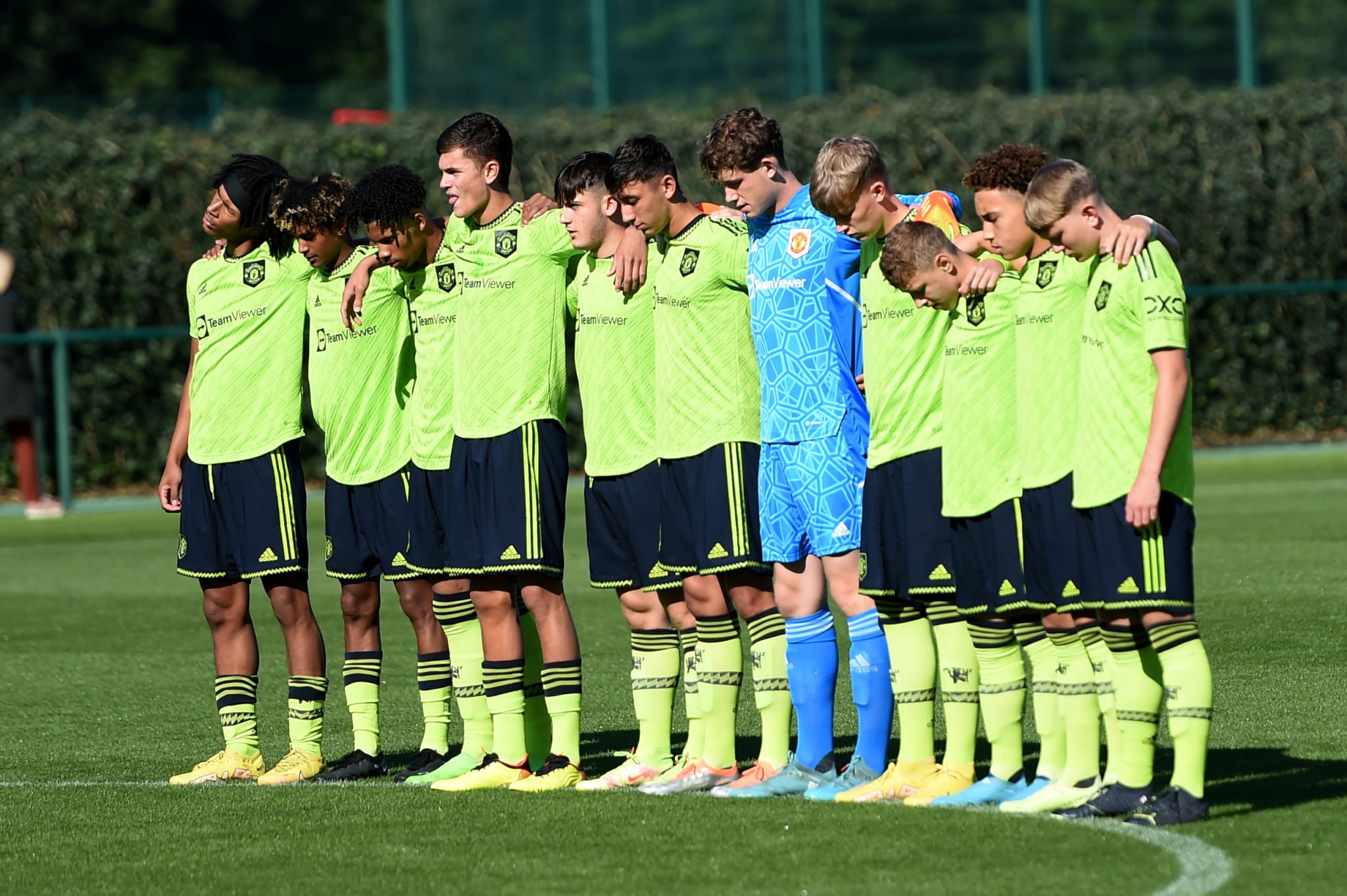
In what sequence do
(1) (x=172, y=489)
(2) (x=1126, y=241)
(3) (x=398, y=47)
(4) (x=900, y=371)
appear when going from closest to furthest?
(2) (x=1126, y=241), (4) (x=900, y=371), (1) (x=172, y=489), (3) (x=398, y=47)

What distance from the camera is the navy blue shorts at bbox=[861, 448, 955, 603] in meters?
6.89

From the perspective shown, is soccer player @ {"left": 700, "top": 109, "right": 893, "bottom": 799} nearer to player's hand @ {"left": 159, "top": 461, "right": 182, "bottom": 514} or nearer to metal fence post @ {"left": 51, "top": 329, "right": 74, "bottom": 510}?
player's hand @ {"left": 159, "top": 461, "right": 182, "bottom": 514}

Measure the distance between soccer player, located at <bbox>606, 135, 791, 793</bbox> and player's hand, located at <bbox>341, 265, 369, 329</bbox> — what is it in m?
1.00

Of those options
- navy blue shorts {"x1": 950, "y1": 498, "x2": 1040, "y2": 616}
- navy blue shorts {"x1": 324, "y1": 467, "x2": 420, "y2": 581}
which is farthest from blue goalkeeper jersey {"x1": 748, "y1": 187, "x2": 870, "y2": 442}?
navy blue shorts {"x1": 324, "y1": 467, "x2": 420, "y2": 581}

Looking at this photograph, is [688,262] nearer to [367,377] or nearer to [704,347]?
[704,347]

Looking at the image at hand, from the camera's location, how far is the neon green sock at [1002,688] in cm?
686

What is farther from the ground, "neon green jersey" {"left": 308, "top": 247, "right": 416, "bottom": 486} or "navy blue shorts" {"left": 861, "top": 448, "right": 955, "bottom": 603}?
"neon green jersey" {"left": 308, "top": 247, "right": 416, "bottom": 486}

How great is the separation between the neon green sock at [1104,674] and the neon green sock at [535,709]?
2133 millimetres

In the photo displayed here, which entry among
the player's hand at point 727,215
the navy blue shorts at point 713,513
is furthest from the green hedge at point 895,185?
the navy blue shorts at point 713,513

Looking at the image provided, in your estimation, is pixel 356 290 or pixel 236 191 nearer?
pixel 356 290

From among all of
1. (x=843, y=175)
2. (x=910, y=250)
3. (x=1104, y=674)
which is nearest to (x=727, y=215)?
(x=843, y=175)

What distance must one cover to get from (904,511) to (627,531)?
102cm

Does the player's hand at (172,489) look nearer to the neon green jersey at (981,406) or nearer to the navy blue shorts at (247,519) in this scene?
the navy blue shorts at (247,519)

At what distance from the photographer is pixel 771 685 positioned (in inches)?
290
